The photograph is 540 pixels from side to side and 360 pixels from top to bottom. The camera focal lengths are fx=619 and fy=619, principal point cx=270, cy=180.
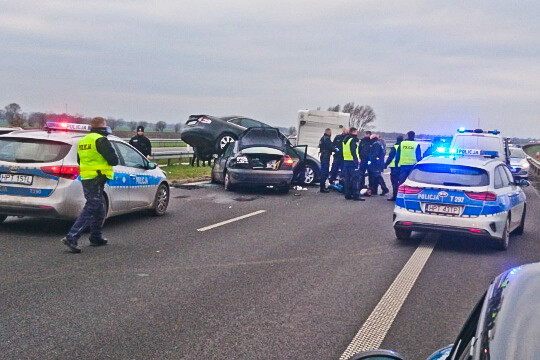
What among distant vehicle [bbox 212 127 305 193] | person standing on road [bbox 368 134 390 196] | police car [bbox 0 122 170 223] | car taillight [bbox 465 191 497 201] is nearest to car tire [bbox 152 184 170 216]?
police car [bbox 0 122 170 223]

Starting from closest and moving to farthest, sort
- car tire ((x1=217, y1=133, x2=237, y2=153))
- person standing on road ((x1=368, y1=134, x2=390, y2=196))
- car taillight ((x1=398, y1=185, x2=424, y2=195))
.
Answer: car taillight ((x1=398, y1=185, x2=424, y2=195)) < person standing on road ((x1=368, y1=134, x2=390, y2=196)) < car tire ((x1=217, y1=133, x2=237, y2=153))

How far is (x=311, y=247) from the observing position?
29.6 feet

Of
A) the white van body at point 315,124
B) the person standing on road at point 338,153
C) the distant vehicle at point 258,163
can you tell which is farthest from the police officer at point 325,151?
the white van body at point 315,124

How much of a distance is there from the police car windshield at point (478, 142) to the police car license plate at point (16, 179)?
12794 millimetres

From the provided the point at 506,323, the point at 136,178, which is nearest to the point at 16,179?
the point at 136,178

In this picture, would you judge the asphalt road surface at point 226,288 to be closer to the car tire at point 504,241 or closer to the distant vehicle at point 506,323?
the car tire at point 504,241

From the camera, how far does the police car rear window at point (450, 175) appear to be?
30.7 feet

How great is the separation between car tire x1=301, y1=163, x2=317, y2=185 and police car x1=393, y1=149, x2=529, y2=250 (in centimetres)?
929

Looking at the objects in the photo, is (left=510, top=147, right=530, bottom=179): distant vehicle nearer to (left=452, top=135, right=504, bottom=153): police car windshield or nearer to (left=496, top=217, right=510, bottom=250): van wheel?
(left=452, top=135, right=504, bottom=153): police car windshield

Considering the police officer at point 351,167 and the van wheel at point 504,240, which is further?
the police officer at point 351,167

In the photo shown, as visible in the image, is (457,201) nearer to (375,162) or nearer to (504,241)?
(504,241)

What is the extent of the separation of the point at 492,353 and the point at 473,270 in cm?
654

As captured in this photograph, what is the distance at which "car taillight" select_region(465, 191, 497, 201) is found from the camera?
359 inches

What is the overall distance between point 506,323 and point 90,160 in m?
7.33
